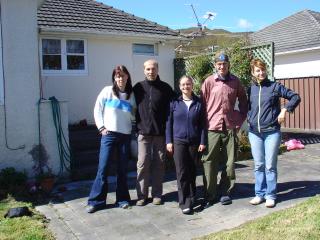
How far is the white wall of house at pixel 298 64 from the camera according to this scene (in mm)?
18172

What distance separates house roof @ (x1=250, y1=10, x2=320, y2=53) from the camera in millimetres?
19208

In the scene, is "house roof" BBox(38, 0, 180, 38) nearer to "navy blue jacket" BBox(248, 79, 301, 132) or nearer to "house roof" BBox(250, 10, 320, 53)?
"house roof" BBox(250, 10, 320, 53)

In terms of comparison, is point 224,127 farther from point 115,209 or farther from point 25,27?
point 25,27

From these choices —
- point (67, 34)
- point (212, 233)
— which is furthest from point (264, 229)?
point (67, 34)

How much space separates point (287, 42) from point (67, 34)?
11773 millimetres

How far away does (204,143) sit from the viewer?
232 inches

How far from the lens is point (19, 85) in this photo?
7.34 m

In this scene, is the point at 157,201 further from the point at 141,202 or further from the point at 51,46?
the point at 51,46

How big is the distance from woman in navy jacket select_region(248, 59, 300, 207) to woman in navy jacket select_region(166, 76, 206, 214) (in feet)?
2.43

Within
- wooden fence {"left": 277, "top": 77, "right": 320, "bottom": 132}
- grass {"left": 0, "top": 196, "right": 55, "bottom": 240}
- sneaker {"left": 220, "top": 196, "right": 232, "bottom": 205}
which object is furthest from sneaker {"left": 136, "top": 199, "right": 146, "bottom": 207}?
wooden fence {"left": 277, "top": 77, "right": 320, "bottom": 132}

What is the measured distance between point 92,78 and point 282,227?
8835mm

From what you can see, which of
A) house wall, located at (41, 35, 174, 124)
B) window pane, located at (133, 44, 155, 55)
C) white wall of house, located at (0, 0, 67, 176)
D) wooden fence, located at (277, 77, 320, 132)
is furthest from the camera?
wooden fence, located at (277, 77, 320, 132)

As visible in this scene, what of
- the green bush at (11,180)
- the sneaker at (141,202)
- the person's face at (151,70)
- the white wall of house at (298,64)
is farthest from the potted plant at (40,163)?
the white wall of house at (298,64)

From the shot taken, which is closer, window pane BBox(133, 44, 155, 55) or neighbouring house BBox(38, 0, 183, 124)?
neighbouring house BBox(38, 0, 183, 124)
